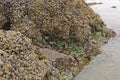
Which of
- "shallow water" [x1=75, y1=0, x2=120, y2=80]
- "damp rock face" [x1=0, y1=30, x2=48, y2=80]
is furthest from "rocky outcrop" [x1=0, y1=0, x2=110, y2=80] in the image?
"damp rock face" [x1=0, y1=30, x2=48, y2=80]

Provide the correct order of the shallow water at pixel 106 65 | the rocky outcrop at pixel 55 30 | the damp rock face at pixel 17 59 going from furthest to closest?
the rocky outcrop at pixel 55 30 < the shallow water at pixel 106 65 < the damp rock face at pixel 17 59

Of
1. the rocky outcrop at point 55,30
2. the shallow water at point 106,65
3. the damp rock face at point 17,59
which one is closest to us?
the damp rock face at point 17,59

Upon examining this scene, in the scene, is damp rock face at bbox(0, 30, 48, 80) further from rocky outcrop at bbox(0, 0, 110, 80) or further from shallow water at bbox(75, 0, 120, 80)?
shallow water at bbox(75, 0, 120, 80)

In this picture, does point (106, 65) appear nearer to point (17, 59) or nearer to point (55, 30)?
point (55, 30)

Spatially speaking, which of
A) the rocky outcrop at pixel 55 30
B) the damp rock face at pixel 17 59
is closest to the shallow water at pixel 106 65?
the rocky outcrop at pixel 55 30

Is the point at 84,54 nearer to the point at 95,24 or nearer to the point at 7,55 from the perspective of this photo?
the point at 95,24

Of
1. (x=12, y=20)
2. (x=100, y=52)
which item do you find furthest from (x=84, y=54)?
(x=12, y=20)

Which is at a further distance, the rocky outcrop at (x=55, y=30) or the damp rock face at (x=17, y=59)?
the rocky outcrop at (x=55, y=30)

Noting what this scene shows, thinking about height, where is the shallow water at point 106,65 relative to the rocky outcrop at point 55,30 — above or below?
below

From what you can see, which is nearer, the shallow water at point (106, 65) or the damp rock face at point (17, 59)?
the damp rock face at point (17, 59)

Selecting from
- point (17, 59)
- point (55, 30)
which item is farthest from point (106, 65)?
point (17, 59)

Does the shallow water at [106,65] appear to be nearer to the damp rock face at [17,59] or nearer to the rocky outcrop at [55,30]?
the rocky outcrop at [55,30]
